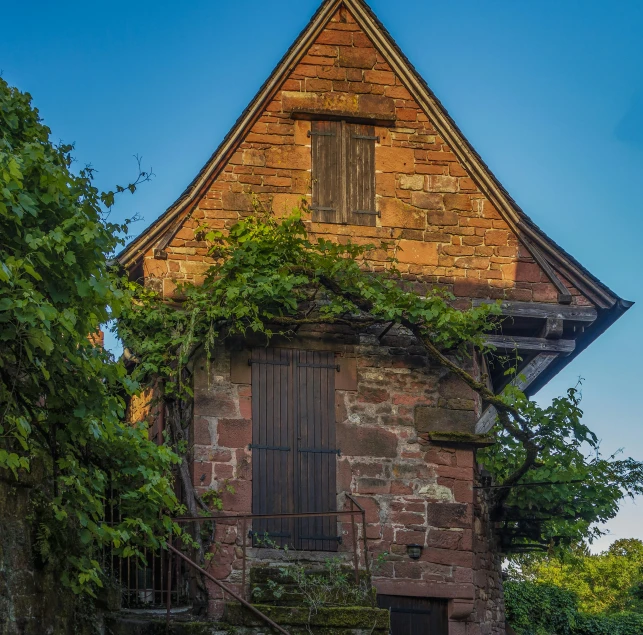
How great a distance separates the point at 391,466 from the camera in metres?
12.2

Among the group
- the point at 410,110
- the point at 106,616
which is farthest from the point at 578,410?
the point at 106,616

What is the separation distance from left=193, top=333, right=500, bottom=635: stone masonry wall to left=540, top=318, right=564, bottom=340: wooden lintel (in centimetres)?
105

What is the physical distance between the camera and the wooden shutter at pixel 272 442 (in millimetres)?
11852

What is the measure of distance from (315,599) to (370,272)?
3.52m

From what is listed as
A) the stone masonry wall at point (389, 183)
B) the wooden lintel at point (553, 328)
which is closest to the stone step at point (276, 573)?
the stone masonry wall at point (389, 183)

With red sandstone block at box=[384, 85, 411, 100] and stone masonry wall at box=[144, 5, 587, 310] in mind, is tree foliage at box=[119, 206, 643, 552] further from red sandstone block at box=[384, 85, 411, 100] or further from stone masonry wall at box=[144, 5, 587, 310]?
red sandstone block at box=[384, 85, 411, 100]

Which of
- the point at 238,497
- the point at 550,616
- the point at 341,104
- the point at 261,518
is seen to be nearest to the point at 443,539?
the point at 261,518

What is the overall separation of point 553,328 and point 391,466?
2.20 metres

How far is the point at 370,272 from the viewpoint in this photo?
12555mm

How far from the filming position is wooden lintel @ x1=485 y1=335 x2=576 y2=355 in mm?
12758

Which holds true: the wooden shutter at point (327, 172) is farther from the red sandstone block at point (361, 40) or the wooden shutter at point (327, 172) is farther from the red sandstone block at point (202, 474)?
the red sandstone block at point (202, 474)

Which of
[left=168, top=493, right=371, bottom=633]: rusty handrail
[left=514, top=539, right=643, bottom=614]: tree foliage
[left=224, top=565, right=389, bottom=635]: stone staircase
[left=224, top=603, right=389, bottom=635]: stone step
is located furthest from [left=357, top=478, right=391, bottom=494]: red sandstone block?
[left=514, top=539, right=643, bottom=614]: tree foliage

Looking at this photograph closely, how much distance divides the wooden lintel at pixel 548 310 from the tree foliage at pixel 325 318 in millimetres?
447

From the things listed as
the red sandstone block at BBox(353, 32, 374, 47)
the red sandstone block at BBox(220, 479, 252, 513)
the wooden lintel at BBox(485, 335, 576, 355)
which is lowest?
the red sandstone block at BBox(220, 479, 252, 513)
